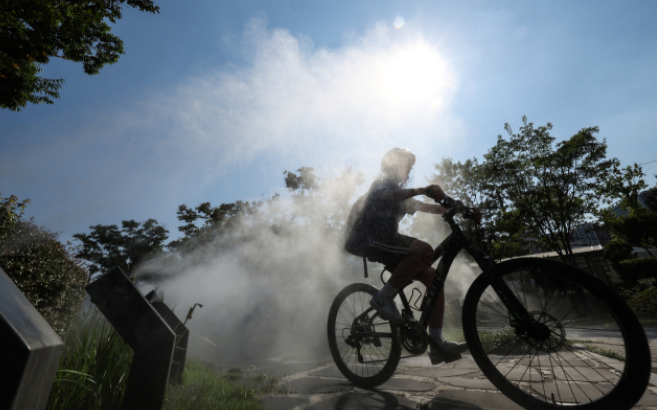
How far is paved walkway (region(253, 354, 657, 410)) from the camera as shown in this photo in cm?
206

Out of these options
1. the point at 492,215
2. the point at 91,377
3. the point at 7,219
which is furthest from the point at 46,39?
the point at 492,215

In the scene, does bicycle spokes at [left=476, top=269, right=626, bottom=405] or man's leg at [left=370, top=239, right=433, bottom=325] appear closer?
bicycle spokes at [left=476, top=269, right=626, bottom=405]

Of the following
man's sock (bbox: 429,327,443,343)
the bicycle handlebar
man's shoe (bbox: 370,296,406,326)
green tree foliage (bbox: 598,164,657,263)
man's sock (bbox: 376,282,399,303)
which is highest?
green tree foliage (bbox: 598,164,657,263)

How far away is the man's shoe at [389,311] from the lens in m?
2.62

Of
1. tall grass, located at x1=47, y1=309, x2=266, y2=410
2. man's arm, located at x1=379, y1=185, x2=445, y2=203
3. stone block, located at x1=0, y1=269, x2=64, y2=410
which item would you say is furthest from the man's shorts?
stone block, located at x1=0, y1=269, x2=64, y2=410

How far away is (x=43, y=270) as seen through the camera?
148 inches

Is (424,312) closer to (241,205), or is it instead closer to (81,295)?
(81,295)

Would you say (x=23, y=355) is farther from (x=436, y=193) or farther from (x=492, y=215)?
(x=492, y=215)

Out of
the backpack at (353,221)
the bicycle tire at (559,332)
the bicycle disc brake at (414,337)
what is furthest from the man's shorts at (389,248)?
the bicycle tire at (559,332)

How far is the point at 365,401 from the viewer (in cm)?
243

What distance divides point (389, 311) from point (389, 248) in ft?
1.79

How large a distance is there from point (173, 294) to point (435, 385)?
426 inches

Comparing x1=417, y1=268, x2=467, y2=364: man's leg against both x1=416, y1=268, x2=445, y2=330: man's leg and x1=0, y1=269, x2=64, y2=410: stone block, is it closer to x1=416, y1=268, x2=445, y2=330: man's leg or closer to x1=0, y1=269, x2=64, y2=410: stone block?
x1=416, y1=268, x2=445, y2=330: man's leg

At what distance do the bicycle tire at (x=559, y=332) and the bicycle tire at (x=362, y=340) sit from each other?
85cm
